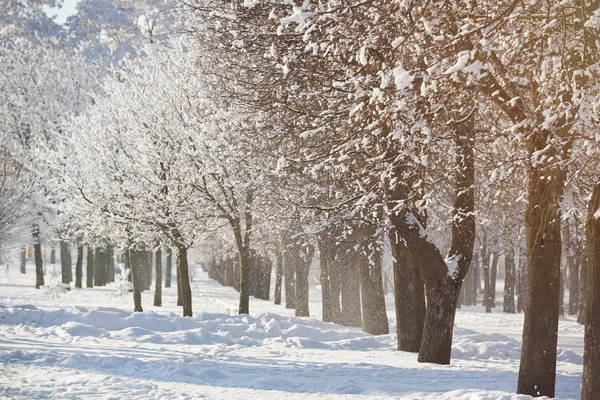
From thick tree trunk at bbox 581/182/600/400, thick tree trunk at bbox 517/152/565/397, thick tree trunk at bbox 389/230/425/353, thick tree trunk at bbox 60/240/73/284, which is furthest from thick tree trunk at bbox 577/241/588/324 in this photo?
thick tree trunk at bbox 60/240/73/284

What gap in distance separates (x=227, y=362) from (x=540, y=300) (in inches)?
221

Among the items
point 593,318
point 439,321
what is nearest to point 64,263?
point 439,321

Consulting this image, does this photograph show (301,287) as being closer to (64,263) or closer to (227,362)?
(227,362)

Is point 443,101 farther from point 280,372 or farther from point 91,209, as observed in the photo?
point 91,209

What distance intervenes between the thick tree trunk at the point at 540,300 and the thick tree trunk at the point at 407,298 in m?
4.96

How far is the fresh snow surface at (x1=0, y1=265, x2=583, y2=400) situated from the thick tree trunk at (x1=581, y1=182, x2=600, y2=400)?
0.74 metres

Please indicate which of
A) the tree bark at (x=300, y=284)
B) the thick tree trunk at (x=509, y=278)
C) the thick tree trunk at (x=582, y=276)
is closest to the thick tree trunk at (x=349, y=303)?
the tree bark at (x=300, y=284)

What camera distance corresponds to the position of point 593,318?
727cm

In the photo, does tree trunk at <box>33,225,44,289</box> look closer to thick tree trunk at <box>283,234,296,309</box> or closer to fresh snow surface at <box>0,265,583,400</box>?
thick tree trunk at <box>283,234,296,309</box>

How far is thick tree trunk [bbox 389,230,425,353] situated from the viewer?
44.8 feet

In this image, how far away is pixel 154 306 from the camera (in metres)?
30.1

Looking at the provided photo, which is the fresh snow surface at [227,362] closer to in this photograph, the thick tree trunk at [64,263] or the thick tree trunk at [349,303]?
the thick tree trunk at [349,303]

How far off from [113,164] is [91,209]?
221cm

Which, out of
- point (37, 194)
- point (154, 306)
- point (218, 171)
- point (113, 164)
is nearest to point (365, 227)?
point (218, 171)
